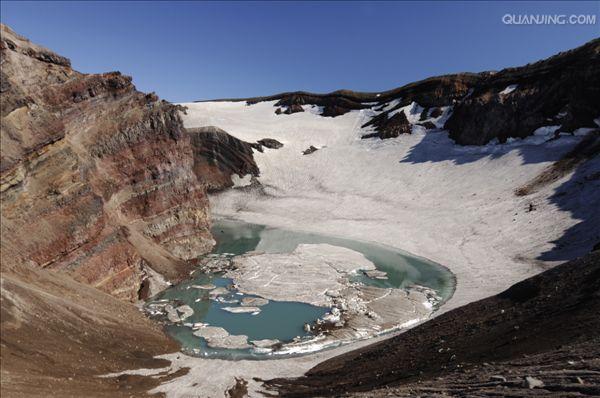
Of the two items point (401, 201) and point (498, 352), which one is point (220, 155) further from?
point (498, 352)

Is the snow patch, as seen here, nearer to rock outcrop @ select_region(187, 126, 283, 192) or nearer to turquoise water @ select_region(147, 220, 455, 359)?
turquoise water @ select_region(147, 220, 455, 359)

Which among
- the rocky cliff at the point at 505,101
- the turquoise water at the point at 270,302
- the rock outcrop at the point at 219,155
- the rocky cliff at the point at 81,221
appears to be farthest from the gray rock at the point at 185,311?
the rocky cliff at the point at 505,101

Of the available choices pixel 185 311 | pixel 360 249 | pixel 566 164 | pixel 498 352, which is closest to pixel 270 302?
pixel 185 311

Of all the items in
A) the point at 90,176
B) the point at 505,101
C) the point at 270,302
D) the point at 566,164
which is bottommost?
the point at 270,302

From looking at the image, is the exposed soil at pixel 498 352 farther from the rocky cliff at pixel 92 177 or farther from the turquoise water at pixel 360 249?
the rocky cliff at pixel 92 177

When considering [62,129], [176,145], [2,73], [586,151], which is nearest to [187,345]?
[62,129]

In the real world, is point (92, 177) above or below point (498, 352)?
above

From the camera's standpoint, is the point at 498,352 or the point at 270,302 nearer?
the point at 498,352

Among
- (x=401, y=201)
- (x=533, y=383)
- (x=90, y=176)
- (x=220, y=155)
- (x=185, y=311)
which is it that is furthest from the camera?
(x=220, y=155)
